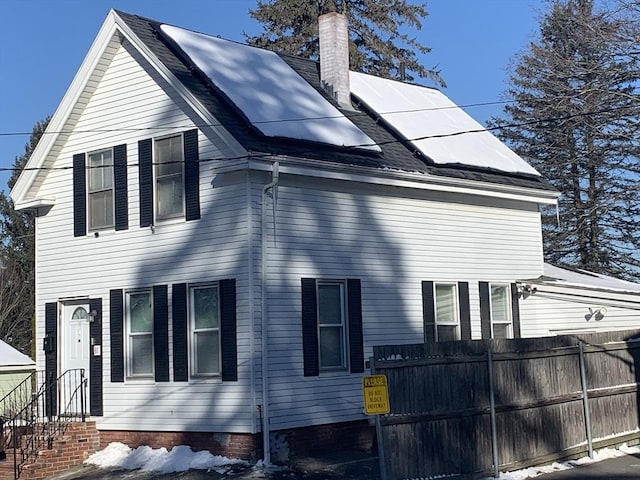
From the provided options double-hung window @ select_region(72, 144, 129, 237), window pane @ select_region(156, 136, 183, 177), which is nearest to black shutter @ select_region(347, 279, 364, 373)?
window pane @ select_region(156, 136, 183, 177)

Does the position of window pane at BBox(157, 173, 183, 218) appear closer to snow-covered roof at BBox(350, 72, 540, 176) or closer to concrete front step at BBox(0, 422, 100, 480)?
concrete front step at BBox(0, 422, 100, 480)

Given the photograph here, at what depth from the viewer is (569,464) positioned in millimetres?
14969

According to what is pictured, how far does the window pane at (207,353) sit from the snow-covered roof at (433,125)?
6129 millimetres

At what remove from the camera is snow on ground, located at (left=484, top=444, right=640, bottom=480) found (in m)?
13.8

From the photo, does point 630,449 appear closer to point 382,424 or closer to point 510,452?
point 510,452

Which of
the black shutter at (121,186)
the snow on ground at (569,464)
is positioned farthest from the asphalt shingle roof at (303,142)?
the snow on ground at (569,464)

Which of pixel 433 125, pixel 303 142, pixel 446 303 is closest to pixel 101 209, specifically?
pixel 303 142

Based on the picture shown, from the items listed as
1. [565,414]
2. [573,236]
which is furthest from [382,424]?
[573,236]

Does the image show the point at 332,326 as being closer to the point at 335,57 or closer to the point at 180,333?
the point at 180,333

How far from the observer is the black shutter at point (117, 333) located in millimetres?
17484

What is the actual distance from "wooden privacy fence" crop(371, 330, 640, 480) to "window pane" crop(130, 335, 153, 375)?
614cm

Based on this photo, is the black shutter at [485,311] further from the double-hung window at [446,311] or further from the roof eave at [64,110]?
the roof eave at [64,110]

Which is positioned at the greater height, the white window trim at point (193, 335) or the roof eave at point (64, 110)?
the roof eave at point (64, 110)

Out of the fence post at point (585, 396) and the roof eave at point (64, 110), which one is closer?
the fence post at point (585, 396)
